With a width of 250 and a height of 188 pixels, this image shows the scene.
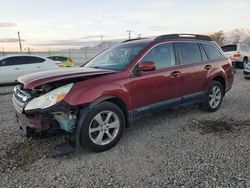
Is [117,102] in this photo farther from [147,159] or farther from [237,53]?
[237,53]

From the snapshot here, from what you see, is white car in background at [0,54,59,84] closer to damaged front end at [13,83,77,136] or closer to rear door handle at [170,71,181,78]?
damaged front end at [13,83,77,136]

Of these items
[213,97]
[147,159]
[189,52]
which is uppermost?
[189,52]

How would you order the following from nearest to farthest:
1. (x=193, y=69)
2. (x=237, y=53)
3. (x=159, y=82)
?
(x=159, y=82)
(x=193, y=69)
(x=237, y=53)

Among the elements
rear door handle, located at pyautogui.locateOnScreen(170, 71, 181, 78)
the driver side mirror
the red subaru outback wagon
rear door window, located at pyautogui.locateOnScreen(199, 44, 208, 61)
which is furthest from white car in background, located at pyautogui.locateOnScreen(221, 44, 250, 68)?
A: the driver side mirror

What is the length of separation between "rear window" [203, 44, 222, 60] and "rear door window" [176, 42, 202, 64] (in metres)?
0.39

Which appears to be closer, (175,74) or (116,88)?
(116,88)

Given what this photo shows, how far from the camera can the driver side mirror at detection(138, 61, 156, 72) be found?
4.30m

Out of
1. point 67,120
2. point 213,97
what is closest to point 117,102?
point 67,120

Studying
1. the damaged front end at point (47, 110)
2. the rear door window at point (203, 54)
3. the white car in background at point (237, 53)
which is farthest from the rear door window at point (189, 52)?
the white car in background at point (237, 53)

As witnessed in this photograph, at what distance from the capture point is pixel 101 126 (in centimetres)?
398

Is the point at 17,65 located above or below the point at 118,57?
below

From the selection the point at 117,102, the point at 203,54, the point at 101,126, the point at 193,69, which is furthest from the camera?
the point at 203,54

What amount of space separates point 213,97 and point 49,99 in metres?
4.10

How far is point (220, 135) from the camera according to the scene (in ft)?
15.3
